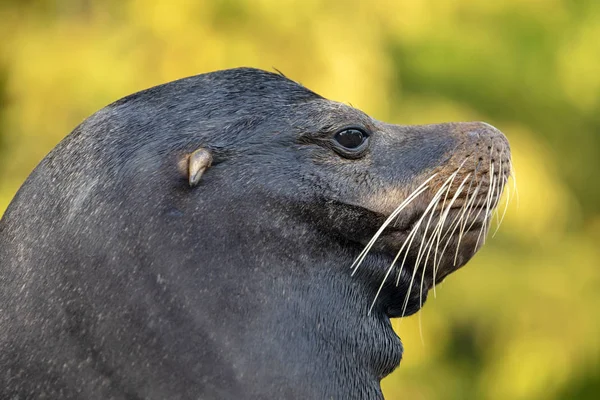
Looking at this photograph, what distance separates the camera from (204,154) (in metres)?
3.59

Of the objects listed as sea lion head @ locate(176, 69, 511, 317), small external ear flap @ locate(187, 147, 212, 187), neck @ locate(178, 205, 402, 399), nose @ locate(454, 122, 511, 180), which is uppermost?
nose @ locate(454, 122, 511, 180)

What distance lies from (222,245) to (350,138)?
648 millimetres

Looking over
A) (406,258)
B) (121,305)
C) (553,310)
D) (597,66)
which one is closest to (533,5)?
(597,66)

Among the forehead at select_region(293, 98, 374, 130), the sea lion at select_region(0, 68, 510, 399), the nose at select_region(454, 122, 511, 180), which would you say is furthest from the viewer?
the nose at select_region(454, 122, 511, 180)

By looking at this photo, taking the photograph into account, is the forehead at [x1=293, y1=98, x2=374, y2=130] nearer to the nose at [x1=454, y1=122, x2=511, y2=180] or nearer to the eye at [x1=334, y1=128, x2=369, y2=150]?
the eye at [x1=334, y1=128, x2=369, y2=150]

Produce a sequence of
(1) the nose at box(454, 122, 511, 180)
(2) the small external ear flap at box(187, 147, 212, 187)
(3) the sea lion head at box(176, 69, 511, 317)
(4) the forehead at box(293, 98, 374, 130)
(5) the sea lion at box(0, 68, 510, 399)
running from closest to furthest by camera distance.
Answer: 1. (5) the sea lion at box(0, 68, 510, 399)
2. (2) the small external ear flap at box(187, 147, 212, 187)
3. (3) the sea lion head at box(176, 69, 511, 317)
4. (4) the forehead at box(293, 98, 374, 130)
5. (1) the nose at box(454, 122, 511, 180)

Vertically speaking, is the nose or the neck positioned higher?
the nose

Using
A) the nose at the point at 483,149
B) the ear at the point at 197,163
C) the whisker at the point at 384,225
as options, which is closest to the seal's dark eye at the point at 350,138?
the whisker at the point at 384,225

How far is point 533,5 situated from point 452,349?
3899 millimetres

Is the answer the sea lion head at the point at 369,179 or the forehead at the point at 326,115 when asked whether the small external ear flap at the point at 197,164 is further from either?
the forehead at the point at 326,115

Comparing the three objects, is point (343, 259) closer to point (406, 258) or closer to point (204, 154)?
point (406, 258)

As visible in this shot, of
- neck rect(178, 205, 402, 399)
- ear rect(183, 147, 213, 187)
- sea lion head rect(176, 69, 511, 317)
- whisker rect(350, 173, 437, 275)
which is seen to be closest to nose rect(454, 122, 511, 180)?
sea lion head rect(176, 69, 511, 317)

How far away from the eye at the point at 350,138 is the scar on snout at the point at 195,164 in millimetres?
496

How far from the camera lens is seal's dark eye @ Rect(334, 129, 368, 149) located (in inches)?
152
